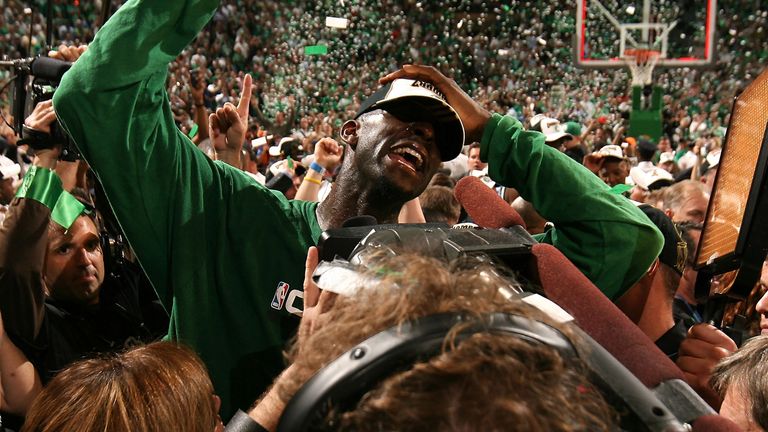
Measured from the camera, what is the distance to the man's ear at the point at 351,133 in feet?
6.42

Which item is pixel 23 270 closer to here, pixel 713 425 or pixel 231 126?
pixel 231 126

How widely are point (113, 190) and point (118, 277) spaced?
1.03 meters

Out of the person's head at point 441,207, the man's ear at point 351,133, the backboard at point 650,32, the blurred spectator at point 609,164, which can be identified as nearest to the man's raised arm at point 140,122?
the man's ear at point 351,133

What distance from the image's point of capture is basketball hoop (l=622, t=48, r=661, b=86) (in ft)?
48.7

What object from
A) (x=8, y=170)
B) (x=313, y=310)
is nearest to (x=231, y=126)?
(x=313, y=310)

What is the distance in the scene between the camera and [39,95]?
2.37m

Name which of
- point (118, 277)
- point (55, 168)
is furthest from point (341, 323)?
point (118, 277)

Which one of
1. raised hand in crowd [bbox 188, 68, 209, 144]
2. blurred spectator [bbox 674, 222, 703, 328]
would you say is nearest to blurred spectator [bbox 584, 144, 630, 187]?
blurred spectator [bbox 674, 222, 703, 328]

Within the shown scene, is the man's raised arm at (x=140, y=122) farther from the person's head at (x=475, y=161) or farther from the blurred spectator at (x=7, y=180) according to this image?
the person's head at (x=475, y=161)

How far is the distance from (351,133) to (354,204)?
0.20 metres

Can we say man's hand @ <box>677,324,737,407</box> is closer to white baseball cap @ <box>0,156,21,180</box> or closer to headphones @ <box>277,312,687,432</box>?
headphones @ <box>277,312,687,432</box>

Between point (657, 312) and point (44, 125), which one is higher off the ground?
point (44, 125)

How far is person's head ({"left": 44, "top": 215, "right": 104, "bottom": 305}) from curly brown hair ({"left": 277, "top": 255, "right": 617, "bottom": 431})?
1.91 meters

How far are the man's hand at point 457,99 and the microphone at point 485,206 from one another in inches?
17.3
